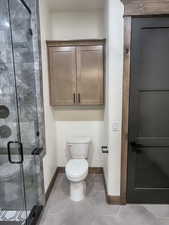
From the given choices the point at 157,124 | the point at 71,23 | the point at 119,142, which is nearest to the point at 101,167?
the point at 119,142

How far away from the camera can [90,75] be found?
241 centimetres

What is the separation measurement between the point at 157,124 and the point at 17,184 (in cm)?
189

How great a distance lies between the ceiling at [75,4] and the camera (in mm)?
2240

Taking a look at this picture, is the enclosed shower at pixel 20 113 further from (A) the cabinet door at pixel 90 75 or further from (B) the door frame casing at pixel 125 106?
(B) the door frame casing at pixel 125 106

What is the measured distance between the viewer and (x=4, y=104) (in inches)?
77.1

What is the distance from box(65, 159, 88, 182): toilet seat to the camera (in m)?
2.05

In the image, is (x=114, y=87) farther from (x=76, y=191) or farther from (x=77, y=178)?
(x=76, y=191)

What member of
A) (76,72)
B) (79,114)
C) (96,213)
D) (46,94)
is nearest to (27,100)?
(46,94)

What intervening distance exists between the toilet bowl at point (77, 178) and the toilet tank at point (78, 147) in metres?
0.35

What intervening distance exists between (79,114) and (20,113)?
1.05 meters

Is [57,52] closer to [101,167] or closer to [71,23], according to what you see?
[71,23]

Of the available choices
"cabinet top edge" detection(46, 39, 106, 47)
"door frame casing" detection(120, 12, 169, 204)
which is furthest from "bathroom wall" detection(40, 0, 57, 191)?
"door frame casing" detection(120, 12, 169, 204)

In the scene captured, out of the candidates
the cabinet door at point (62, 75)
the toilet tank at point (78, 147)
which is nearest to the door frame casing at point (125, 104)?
the toilet tank at point (78, 147)

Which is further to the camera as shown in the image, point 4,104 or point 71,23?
point 71,23
